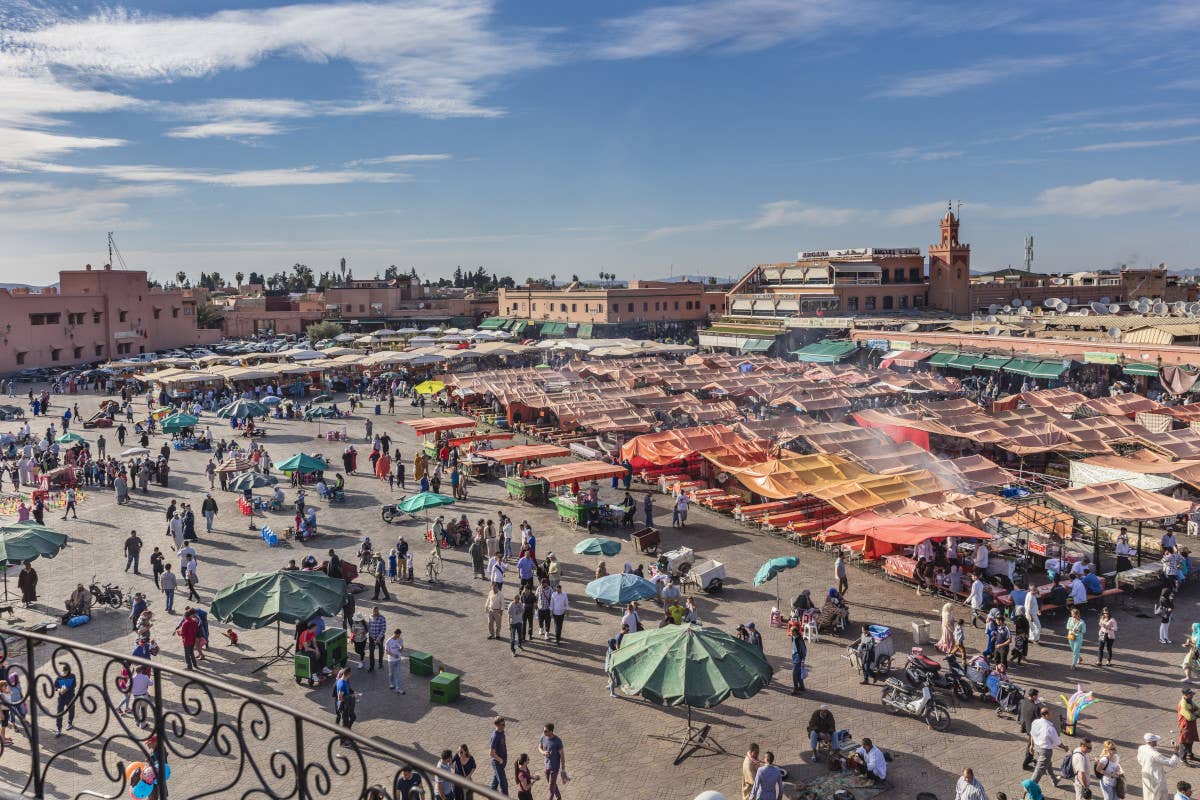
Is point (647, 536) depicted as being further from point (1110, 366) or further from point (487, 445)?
point (1110, 366)

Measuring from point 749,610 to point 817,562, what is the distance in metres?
3.36

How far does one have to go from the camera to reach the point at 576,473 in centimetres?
2312

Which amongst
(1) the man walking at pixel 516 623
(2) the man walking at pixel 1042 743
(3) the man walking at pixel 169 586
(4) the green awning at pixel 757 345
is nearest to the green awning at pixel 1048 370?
(4) the green awning at pixel 757 345

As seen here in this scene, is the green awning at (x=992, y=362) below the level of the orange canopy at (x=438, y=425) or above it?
above

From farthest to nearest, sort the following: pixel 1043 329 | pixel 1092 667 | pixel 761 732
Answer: pixel 1043 329
pixel 1092 667
pixel 761 732

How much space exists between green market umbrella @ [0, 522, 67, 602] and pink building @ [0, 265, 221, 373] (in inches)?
1846

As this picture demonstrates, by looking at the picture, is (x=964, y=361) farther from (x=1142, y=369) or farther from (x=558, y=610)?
(x=558, y=610)

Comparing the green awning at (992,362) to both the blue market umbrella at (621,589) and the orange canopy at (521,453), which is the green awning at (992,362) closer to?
the orange canopy at (521,453)

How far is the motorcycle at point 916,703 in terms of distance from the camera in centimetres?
1175

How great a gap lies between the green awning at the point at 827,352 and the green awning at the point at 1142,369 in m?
15.7

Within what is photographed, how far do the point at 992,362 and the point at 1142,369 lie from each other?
6.74 metres

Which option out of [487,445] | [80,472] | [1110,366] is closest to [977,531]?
[487,445]

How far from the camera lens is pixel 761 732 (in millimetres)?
11797

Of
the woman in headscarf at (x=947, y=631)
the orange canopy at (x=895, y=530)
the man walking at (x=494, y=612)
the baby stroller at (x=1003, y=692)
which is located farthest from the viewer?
the orange canopy at (x=895, y=530)
